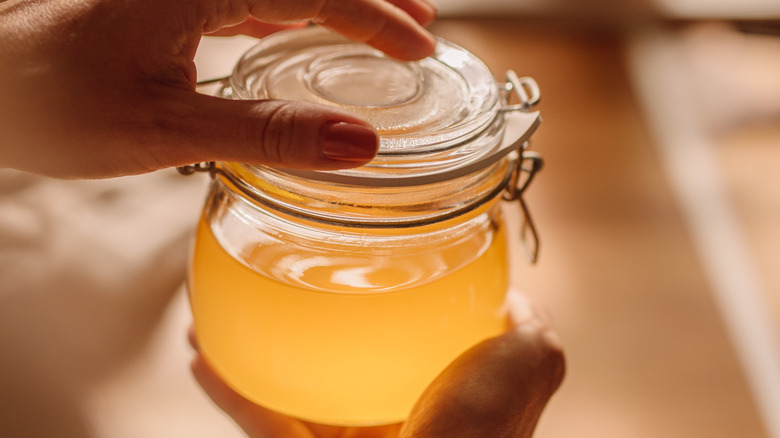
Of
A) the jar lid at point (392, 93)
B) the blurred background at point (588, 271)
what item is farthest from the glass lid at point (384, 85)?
the blurred background at point (588, 271)

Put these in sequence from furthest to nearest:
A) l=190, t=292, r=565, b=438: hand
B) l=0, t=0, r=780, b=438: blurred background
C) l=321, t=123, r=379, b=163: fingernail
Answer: l=0, t=0, r=780, b=438: blurred background, l=190, t=292, r=565, b=438: hand, l=321, t=123, r=379, b=163: fingernail

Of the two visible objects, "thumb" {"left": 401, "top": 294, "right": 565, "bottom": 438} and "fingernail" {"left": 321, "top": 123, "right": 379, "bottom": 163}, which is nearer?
"fingernail" {"left": 321, "top": 123, "right": 379, "bottom": 163}

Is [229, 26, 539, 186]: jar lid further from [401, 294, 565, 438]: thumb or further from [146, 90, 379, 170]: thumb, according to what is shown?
[401, 294, 565, 438]: thumb

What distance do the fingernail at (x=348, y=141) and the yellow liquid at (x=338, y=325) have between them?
114 millimetres

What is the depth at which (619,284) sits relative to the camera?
0.95m

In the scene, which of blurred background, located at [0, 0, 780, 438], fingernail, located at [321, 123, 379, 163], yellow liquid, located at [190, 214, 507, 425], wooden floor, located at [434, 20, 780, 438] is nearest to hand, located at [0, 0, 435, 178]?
fingernail, located at [321, 123, 379, 163]

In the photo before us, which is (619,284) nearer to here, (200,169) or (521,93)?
(521,93)

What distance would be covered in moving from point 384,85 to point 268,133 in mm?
153

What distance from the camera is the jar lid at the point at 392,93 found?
446 millimetres

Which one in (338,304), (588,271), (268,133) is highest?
(268,133)

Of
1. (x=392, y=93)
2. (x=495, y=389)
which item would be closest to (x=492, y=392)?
(x=495, y=389)

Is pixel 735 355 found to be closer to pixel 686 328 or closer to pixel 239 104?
pixel 686 328

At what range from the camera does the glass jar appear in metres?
0.46

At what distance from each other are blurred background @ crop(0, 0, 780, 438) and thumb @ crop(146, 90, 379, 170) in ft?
1.34
